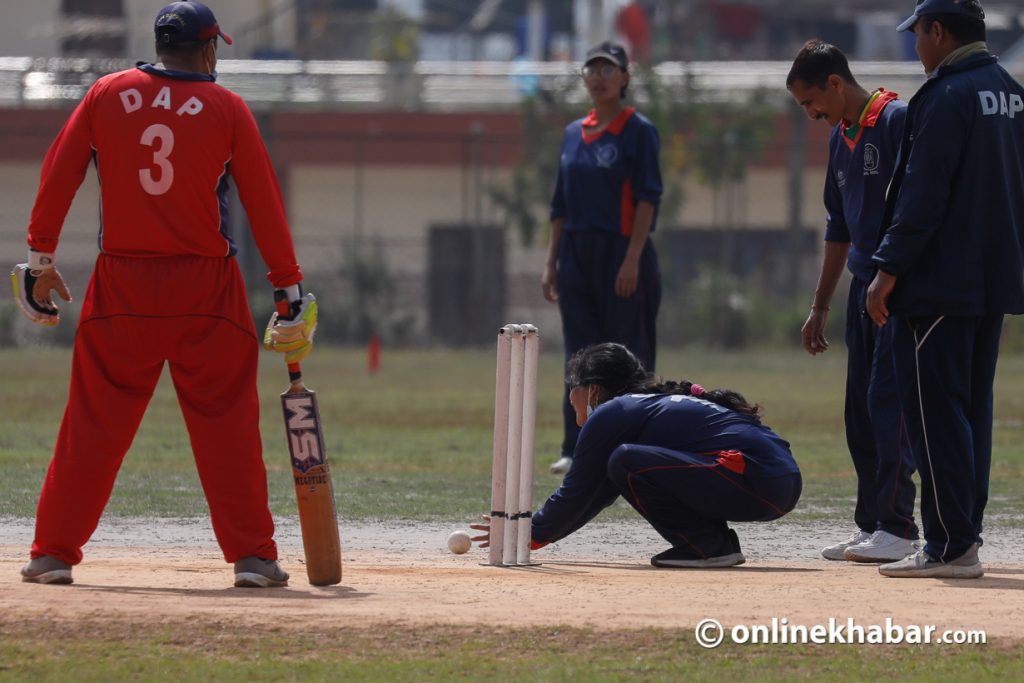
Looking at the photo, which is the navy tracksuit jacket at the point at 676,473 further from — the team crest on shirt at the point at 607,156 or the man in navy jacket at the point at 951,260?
the team crest on shirt at the point at 607,156

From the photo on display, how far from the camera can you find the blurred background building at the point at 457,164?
28.4 meters

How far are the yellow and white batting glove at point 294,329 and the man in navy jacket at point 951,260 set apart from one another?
212cm

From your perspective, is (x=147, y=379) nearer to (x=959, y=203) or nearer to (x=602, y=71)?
(x=959, y=203)

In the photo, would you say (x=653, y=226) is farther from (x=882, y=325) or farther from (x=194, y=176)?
(x=194, y=176)

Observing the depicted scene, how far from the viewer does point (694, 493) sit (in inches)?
285

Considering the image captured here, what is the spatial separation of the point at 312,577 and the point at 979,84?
3064mm

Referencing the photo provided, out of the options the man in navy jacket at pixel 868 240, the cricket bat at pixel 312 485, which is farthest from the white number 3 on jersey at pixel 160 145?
the man in navy jacket at pixel 868 240

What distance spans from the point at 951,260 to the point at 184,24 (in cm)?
294

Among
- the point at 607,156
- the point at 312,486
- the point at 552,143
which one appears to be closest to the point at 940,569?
the point at 312,486

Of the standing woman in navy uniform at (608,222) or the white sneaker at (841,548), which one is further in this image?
the standing woman in navy uniform at (608,222)

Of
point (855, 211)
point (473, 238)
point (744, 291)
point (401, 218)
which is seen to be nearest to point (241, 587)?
point (855, 211)

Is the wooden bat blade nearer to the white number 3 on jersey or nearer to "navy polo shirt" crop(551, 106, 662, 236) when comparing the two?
the white number 3 on jersey

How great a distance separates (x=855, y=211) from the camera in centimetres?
768

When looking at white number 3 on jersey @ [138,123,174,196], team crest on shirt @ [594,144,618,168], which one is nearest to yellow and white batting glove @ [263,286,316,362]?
white number 3 on jersey @ [138,123,174,196]
